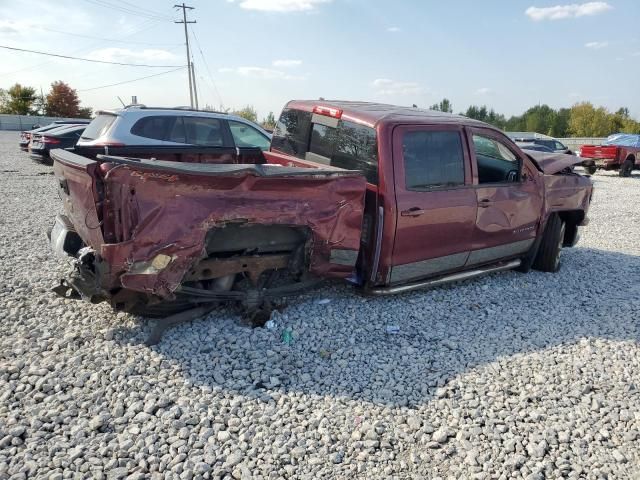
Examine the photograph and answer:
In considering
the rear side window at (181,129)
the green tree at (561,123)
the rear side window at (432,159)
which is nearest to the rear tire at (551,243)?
the rear side window at (432,159)

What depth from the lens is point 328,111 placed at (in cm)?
504

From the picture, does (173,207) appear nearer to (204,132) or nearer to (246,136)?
(204,132)

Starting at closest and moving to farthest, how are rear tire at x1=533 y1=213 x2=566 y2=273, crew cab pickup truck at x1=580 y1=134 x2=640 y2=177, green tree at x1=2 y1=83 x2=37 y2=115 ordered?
rear tire at x1=533 y1=213 x2=566 y2=273
crew cab pickup truck at x1=580 y1=134 x2=640 y2=177
green tree at x1=2 y1=83 x2=37 y2=115

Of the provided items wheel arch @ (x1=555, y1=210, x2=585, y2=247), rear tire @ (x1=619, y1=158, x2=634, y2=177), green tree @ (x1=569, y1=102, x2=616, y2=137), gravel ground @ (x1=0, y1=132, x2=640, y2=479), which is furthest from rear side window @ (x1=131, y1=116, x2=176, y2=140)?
green tree @ (x1=569, y1=102, x2=616, y2=137)

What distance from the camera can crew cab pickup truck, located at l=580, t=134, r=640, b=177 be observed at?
65.0 feet

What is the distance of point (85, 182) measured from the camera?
3.51 meters

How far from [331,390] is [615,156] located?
2062 centimetres

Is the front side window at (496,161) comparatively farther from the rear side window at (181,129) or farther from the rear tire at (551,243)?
the rear side window at (181,129)

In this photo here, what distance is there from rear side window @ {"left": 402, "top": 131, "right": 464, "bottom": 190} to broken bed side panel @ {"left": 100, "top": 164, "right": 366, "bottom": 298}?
674mm

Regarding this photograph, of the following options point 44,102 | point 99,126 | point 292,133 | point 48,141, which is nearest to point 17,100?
point 44,102

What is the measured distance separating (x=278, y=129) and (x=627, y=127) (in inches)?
2904

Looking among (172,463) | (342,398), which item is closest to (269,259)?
(342,398)

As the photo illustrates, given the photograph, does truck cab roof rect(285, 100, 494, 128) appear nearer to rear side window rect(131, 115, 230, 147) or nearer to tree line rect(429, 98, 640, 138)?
rear side window rect(131, 115, 230, 147)

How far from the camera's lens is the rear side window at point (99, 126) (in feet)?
29.3
